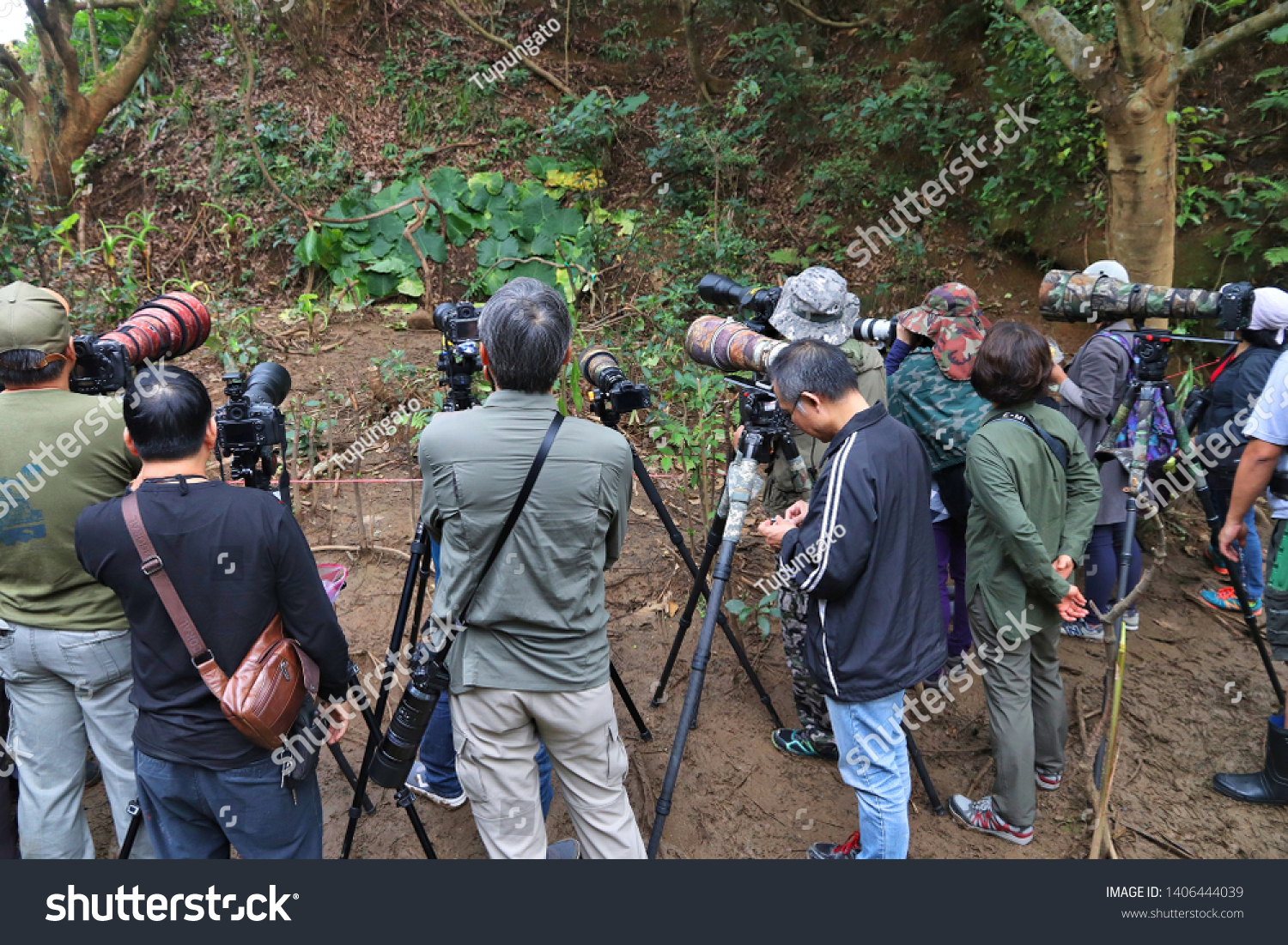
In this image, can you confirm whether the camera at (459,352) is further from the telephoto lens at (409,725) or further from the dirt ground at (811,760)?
the dirt ground at (811,760)

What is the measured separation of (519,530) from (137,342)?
1515 mm

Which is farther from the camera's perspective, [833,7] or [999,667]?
[833,7]

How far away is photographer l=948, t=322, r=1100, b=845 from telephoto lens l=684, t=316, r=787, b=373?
0.67 metres

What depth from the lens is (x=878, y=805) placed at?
7.36 ft

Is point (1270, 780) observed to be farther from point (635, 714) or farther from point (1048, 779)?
point (635, 714)

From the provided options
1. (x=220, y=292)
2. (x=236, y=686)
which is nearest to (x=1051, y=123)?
(x=236, y=686)

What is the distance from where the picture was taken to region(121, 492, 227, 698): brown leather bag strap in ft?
5.82

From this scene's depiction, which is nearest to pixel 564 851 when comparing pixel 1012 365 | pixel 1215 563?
pixel 1012 365

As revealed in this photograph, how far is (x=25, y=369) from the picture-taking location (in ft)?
7.34

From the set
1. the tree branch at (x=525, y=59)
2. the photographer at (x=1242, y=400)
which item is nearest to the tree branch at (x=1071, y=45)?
the photographer at (x=1242, y=400)

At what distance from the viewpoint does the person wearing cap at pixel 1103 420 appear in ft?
10.9

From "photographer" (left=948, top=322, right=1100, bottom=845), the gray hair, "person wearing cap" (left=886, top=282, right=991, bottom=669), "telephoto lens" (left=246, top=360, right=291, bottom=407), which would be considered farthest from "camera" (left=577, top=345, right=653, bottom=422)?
"person wearing cap" (left=886, top=282, right=991, bottom=669)
